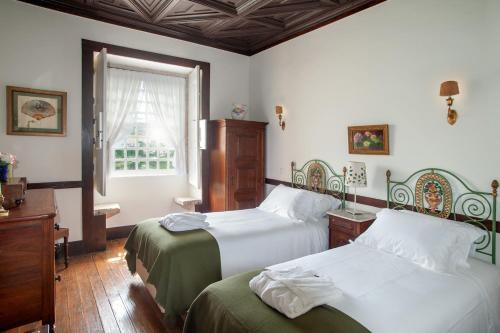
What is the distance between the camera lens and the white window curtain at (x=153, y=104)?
14.6 ft

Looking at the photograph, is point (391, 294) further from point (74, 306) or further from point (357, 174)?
point (74, 306)

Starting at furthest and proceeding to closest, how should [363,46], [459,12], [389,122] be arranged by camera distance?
[363,46]
[389,122]
[459,12]

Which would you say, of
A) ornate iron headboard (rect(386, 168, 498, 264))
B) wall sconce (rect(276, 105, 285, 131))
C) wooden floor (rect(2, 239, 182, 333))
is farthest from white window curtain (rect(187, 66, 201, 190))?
ornate iron headboard (rect(386, 168, 498, 264))

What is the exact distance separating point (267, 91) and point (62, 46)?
2.73m

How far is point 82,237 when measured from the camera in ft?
Result: 12.3

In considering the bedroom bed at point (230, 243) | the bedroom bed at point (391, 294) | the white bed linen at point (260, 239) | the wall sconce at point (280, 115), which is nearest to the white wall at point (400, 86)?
the wall sconce at point (280, 115)

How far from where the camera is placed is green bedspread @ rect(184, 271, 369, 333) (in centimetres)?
135

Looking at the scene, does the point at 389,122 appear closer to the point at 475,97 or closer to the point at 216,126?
the point at 475,97

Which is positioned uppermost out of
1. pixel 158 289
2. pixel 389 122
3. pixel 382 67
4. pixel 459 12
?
pixel 459 12

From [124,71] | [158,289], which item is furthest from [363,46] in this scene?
[124,71]

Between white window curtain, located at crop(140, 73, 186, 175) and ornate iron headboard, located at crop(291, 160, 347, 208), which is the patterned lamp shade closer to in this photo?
→ ornate iron headboard, located at crop(291, 160, 347, 208)

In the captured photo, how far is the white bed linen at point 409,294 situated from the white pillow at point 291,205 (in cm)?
97

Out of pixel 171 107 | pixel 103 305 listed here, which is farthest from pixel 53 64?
pixel 103 305

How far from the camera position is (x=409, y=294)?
1655 mm
